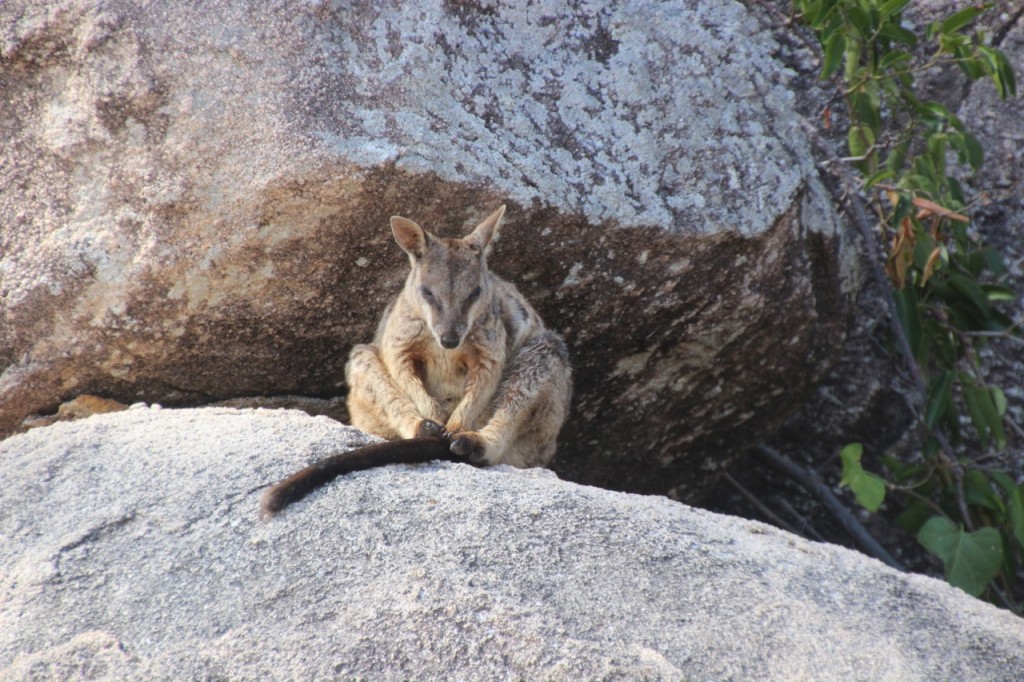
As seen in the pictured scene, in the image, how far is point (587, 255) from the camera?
248 inches

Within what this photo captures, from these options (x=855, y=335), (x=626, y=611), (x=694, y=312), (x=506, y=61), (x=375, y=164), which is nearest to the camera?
(x=626, y=611)

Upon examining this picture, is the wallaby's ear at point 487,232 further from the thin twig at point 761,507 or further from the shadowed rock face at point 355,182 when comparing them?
the thin twig at point 761,507

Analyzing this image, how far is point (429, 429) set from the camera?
5.72 meters

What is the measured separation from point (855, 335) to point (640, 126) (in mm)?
2828

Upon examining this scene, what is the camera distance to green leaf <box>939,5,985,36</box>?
276 inches

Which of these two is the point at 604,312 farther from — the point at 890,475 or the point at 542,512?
the point at 890,475

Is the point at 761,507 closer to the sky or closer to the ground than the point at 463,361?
closer to the ground

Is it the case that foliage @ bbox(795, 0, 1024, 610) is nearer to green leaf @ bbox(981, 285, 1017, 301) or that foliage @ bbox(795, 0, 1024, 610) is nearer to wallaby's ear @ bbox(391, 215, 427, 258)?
green leaf @ bbox(981, 285, 1017, 301)

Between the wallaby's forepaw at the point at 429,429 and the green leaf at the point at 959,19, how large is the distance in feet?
13.9

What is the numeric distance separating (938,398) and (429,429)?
3.60m

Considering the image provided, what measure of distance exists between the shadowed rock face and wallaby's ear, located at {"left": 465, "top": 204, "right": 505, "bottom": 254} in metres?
0.18

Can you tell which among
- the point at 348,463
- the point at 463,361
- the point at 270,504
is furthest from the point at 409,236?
the point at 270,504

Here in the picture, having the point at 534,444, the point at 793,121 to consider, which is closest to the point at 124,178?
the point at 534,444

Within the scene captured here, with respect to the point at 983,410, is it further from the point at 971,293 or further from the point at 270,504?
the point at 270,504
